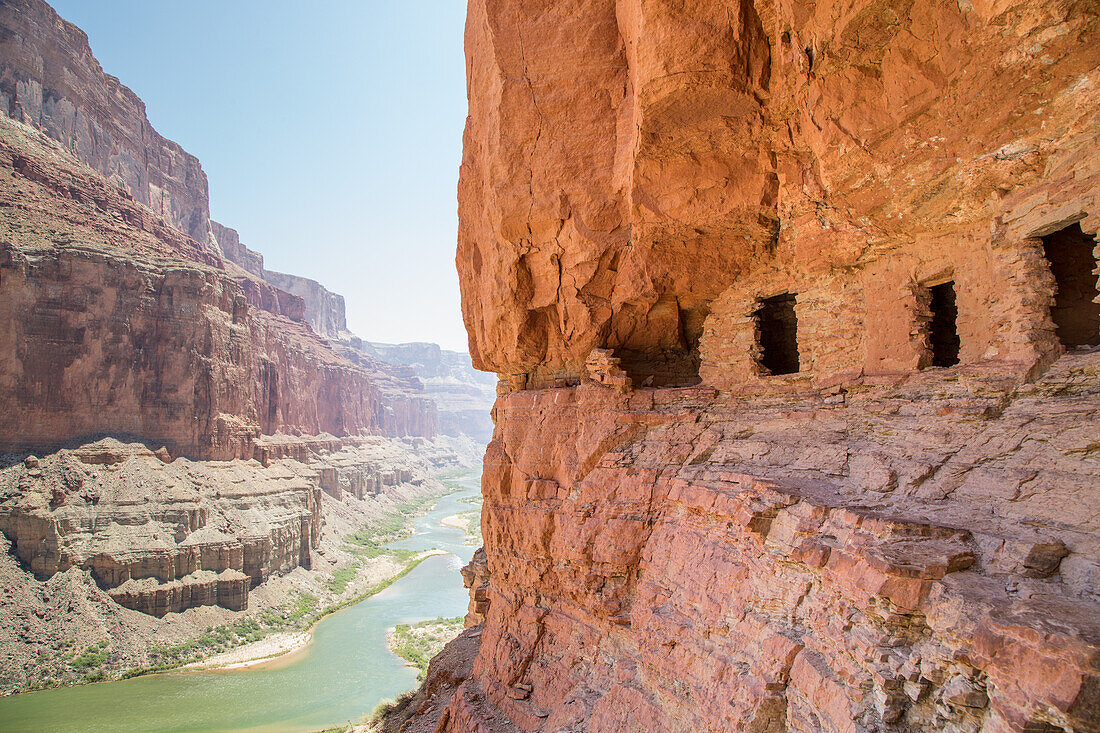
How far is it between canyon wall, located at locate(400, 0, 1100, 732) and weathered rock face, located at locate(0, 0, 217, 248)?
5744 cm

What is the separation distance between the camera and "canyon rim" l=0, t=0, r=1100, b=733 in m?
4.49

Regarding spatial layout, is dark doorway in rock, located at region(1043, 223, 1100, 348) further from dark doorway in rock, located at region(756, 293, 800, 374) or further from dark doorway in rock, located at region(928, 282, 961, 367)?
dark doorway in rock, located at region(756, 293, 800, 374)

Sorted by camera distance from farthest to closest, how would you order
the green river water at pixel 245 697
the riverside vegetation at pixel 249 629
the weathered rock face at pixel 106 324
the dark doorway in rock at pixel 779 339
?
the weathered rock face at pixel 106 324 → the riverside vegetation at pixel 249 629 → the green river water at pixel 245 697 → the dark doorway in rock at pixel 779 339

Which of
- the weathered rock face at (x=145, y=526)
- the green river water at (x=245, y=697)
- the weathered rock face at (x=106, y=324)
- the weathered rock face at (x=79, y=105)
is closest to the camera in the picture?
the green river water at (x=245, y=697)

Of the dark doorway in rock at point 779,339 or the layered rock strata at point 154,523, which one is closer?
the dark doorway in rock at point 779,339

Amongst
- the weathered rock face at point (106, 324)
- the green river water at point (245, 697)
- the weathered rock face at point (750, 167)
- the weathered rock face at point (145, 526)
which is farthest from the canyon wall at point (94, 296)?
the weathered rock face at point (750, 167)

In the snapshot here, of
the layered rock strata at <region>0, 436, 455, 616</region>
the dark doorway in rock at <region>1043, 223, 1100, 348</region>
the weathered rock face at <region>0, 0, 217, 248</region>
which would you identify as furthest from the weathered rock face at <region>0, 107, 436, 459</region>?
the dark doorway in rock at <region>1043, 223, 1100, 348</region>

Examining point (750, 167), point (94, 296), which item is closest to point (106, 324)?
point (94, 296)

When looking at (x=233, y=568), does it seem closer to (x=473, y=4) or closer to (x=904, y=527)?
(x=473, y=4)

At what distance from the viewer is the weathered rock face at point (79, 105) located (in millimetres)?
46875

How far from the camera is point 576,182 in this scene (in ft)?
34.0

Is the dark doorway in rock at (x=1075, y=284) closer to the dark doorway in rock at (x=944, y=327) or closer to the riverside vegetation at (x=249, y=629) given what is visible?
the dark doorway in rock at (x=944, y=327)

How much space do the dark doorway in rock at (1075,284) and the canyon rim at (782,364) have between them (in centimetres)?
4

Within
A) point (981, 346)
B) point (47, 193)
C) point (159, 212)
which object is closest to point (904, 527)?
point (981, 346)
